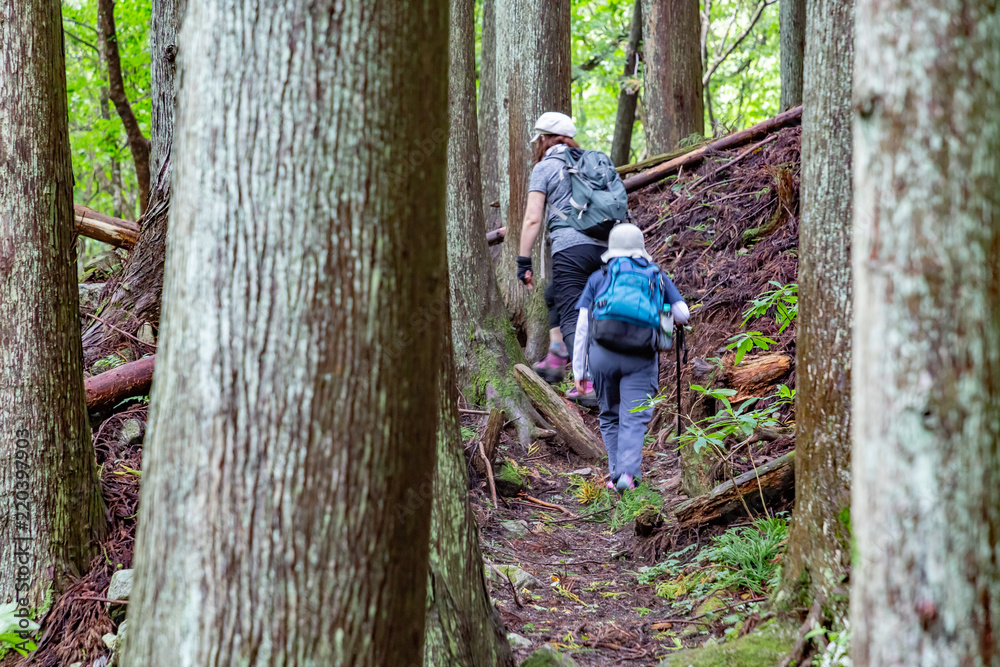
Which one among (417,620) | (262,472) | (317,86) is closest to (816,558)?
(417,620)

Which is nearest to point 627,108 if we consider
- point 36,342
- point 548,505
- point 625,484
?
point 625,484

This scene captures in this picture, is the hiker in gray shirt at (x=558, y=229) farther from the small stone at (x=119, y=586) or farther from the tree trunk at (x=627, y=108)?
the tree trunk at (x=627, y=108)

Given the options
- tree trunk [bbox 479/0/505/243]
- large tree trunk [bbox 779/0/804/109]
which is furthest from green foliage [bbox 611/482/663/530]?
tree trunk [bbox 479/0/505/243]

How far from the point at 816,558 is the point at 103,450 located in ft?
13.8

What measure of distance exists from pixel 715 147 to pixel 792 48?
8.47 ft

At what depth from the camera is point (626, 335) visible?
557 cm

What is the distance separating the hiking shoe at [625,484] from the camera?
18.8ft

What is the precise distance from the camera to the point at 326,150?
1840 mm

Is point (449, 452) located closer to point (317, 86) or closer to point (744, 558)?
point (317, 86)

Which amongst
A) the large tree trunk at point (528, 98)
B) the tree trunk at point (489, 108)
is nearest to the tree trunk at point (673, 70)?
the tree trunk at point (489, 108)

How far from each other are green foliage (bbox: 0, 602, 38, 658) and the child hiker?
3.83 m

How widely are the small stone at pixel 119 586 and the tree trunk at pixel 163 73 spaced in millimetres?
3665

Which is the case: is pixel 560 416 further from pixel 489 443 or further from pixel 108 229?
pixel 108 229

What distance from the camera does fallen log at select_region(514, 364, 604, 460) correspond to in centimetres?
675
